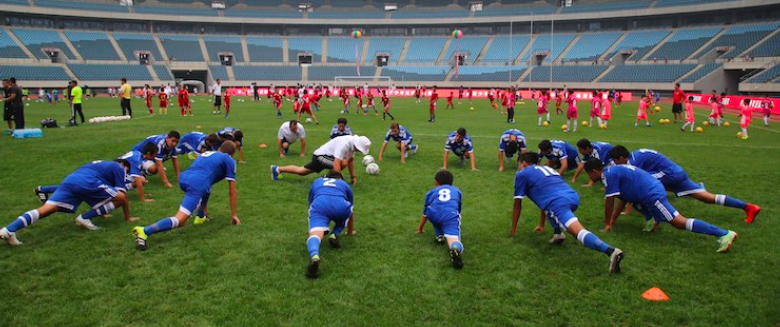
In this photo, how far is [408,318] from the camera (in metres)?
5.02

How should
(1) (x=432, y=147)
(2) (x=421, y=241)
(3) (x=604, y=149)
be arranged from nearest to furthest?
(2) (x=421, y=241)
(3) (x=604, y=149)
(1) (x=432, y=147)

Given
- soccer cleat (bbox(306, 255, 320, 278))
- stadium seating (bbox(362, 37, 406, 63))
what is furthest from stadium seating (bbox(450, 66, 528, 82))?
soccer cleat (bbox(306, 255, 320, 278))

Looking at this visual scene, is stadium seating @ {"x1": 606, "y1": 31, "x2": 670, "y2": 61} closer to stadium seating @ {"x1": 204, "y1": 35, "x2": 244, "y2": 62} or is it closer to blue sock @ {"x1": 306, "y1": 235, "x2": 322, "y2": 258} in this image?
stadium seating @ {"x1": 204, "y1": 35, "x2": 244, "y2": 62}

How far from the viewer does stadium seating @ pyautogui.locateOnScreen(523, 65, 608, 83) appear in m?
57.5

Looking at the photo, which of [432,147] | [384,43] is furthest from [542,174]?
[384,43]

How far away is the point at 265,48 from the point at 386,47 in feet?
57.7

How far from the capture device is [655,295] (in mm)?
5453

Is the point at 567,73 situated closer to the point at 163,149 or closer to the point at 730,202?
the point at 730,202

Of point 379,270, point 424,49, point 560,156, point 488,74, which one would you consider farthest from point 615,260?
point 424,49

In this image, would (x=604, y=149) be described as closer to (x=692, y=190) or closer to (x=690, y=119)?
(x=692, y=190)

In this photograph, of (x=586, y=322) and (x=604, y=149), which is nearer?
(x=586, y=322)

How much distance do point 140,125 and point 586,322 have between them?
21.4m

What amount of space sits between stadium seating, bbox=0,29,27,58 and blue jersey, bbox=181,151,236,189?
5948 centimetres

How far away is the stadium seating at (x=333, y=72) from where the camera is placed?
6596cm
